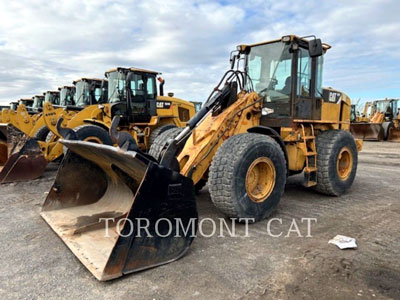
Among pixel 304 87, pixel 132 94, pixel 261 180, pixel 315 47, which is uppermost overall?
pixel 315 47

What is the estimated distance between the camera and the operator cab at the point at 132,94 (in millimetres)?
8914

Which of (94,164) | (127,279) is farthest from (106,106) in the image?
(127,279)

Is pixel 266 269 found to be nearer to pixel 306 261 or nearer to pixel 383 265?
pixel 306 261

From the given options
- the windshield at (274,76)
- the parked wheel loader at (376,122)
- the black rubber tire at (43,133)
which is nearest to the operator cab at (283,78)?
the windshield at (274,76)

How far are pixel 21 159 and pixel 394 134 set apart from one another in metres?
19.2

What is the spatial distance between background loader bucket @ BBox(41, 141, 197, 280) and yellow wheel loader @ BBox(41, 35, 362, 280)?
1 cm

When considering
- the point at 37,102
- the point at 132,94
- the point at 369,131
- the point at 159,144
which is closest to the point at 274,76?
the point at 159,144

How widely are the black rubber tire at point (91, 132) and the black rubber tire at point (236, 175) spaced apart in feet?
14.8

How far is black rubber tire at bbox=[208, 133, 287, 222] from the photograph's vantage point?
3.75 meters

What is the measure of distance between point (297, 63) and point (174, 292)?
390cm

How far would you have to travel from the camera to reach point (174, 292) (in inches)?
102

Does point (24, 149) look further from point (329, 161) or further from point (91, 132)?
point (329, 161)

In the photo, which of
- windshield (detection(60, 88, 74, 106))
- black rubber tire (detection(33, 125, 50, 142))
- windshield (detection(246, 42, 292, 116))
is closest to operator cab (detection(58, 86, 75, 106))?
windshield (detection(60, 88, 74, 106))

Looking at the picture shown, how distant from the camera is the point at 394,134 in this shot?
61.4ft
